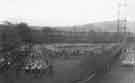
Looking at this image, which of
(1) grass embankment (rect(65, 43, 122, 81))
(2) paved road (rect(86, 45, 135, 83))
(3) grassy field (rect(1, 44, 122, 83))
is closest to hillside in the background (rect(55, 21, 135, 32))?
(3) grassy field (rect(1, 44, 122, 83))

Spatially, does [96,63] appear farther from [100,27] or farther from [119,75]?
[100,27]

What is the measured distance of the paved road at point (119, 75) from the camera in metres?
2.54

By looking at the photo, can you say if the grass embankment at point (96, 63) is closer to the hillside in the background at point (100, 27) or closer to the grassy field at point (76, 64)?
the grassy field at point (76, 64)

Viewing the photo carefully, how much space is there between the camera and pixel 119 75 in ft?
9.04

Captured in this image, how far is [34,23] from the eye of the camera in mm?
3154

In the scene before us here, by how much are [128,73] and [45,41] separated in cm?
238

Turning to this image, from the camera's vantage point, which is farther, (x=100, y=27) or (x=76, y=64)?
(x=100, y=27)

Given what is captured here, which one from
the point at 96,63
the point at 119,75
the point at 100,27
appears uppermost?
the point at 100,27

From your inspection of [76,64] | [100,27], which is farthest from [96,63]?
[100,27]

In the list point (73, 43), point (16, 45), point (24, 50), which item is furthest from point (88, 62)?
point (16, 45)

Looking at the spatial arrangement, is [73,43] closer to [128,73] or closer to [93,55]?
[93,55]

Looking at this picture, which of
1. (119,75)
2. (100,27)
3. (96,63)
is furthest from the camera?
(100,27)

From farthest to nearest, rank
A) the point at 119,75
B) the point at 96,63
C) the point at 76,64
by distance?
1. the point at 96,63
2. the point at 76,64
3. the point at 119,75

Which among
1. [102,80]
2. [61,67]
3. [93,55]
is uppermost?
[93,55]
